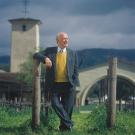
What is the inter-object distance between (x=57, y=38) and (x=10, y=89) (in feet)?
203

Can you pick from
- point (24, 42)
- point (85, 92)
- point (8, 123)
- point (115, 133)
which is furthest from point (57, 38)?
point (24, 42)

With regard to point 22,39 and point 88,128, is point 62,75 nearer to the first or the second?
point 88,128

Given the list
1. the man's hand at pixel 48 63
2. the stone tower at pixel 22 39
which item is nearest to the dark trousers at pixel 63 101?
the man's hand at pixel 48 63

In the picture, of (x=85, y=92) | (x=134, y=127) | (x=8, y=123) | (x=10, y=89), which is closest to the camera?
(x=134, y=127)

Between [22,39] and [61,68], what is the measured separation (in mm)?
98917

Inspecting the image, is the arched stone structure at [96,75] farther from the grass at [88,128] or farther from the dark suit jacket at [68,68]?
the dark suit jacket at [68,68]

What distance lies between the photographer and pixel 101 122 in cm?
1093

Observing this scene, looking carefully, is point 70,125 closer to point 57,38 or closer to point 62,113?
point 62,113

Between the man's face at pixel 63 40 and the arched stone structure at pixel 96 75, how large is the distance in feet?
252

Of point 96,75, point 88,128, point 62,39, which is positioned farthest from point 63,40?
point 96,75

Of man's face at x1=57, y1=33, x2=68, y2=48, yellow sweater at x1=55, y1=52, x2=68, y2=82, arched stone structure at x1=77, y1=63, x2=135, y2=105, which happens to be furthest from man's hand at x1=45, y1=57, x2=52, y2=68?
arched stone structure at x1=77, y1=63, x2=135, y2=105

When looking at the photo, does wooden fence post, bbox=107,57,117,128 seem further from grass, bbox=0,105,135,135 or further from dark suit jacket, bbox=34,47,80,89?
dark suit jacket, bbox=34,47,80,89

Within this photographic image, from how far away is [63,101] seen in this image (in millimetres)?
10758

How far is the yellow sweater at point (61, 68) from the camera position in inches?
417
